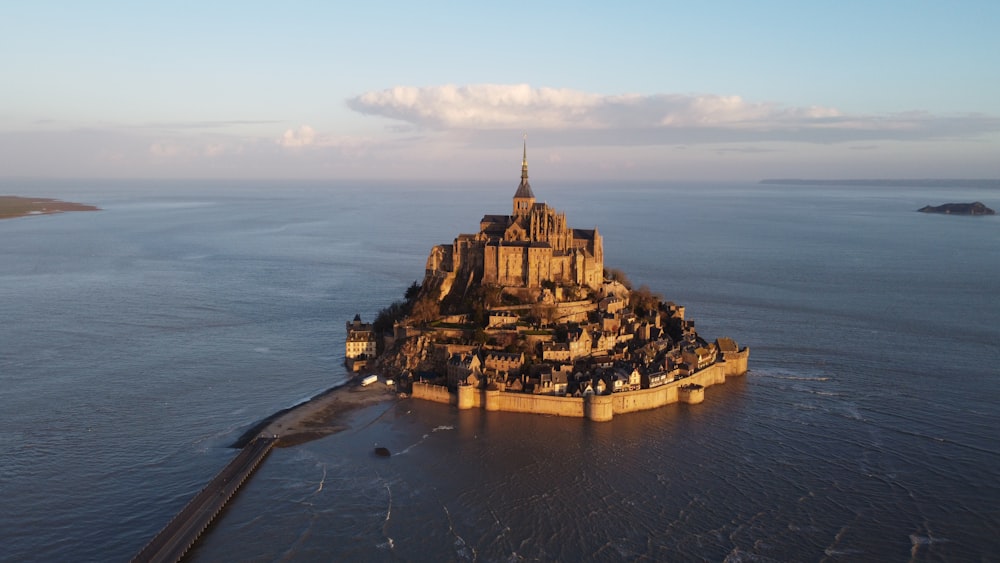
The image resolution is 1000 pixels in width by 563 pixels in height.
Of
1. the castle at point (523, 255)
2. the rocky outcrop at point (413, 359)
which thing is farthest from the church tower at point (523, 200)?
the rocky outcrop at point (413, 359)

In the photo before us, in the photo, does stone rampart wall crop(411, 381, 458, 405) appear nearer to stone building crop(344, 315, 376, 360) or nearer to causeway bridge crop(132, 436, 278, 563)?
stone building crop(344, 315, 376, 360)

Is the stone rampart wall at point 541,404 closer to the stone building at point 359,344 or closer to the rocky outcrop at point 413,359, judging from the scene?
the rocky outcrop at point 413,359

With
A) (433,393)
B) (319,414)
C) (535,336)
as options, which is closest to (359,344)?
(433,393)

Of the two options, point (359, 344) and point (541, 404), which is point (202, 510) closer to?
point (541, 404)

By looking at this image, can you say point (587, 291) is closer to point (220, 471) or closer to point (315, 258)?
point (220, 471)

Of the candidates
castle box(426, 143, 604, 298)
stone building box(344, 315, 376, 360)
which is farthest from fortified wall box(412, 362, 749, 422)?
castle box(426, 143, 604, 298)

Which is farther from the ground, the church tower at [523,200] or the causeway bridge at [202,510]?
the church tower at [523,200]
